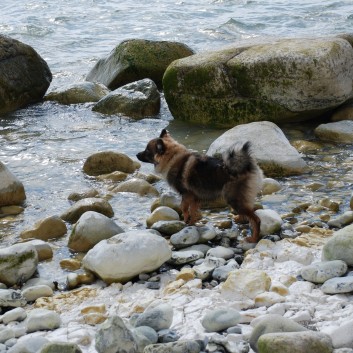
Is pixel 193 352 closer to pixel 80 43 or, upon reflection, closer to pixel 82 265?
pixel 82 265

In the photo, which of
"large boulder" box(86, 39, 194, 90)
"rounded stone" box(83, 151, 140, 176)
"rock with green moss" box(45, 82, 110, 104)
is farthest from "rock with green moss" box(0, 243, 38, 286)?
"large boulder" box(86, 39, 194, 90)

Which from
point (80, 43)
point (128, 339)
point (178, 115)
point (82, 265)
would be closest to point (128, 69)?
point (178, 115)

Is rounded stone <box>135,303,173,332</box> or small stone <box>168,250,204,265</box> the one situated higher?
rounded stone <box>135,303,173,332</box>

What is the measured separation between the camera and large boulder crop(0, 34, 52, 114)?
11.8m

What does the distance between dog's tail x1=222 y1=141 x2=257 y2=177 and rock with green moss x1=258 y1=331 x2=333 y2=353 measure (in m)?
2.56

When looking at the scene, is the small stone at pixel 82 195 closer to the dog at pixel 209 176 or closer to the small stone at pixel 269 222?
the dog at pixel 209 176

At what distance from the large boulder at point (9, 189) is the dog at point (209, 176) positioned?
145 cm

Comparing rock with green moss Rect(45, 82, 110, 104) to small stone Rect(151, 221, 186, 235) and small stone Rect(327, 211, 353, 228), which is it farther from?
small stone Rect(327, 211, 353, 228)

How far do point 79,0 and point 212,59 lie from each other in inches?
591

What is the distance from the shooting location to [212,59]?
10.3m

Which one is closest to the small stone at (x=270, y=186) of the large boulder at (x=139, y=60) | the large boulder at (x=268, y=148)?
the large boulder at (x=268, y=148)

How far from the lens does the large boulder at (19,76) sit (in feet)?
38.7

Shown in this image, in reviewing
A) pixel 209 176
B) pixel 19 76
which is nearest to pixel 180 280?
pixel 209 176

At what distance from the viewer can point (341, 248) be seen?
5.47 m
